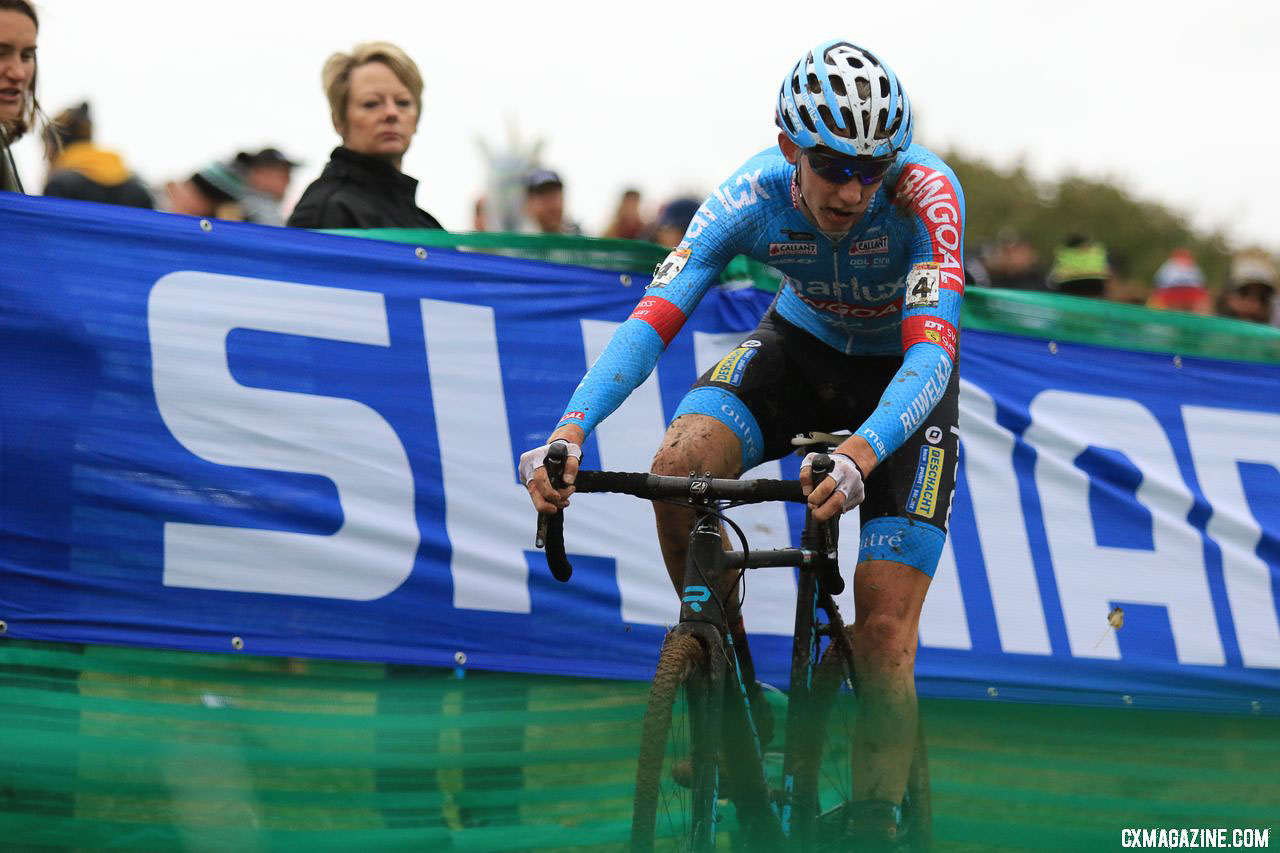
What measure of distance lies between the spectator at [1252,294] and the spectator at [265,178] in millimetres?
5917

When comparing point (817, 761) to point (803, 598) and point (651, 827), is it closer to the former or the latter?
point (803, 598)

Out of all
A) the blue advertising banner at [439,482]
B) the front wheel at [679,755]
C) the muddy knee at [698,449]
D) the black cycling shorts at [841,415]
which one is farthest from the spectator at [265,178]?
the front wheel at [679,755]

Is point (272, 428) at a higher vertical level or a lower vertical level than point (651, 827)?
higher

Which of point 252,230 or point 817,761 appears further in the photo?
point 252,230

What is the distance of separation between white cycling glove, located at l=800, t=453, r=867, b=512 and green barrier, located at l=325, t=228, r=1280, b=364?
9.70 feet

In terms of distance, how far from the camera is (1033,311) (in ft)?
25.9

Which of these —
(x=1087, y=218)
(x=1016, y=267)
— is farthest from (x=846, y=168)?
(x=1087, y=218)

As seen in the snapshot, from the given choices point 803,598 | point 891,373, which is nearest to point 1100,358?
point 891,373

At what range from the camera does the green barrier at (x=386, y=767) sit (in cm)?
514

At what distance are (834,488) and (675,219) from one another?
612 cm

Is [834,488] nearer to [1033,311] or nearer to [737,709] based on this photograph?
[737,709]

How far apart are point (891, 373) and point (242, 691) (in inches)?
108

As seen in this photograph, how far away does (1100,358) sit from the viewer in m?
7.96

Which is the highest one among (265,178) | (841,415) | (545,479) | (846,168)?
(265,178)
